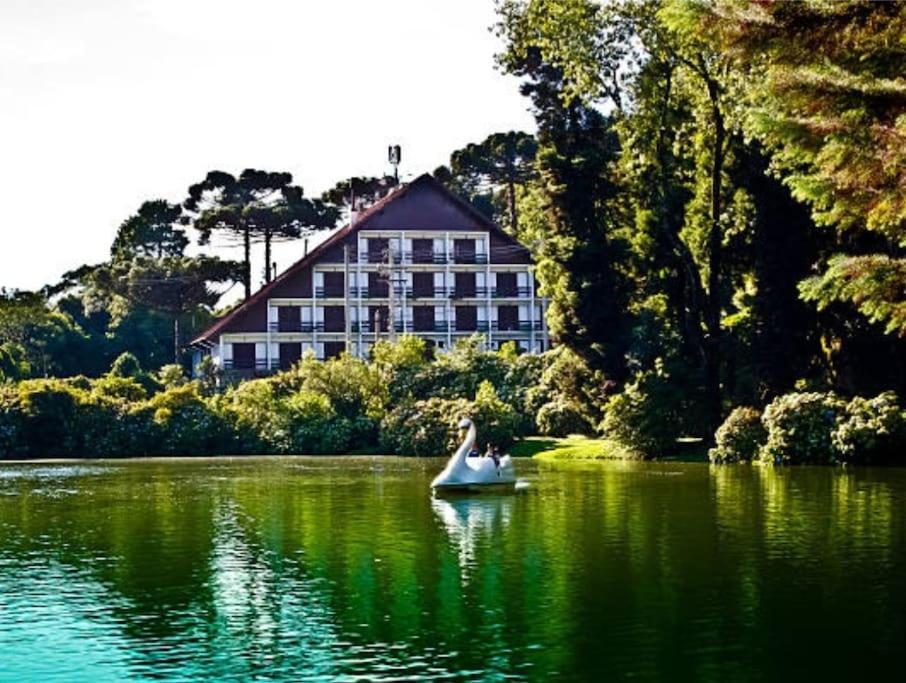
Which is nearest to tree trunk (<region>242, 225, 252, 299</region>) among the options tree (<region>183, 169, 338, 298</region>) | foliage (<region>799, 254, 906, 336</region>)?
tree (<region>183, 169, 338, 298</region>)

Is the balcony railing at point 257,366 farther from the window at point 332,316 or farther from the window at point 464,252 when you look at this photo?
the window at point 464,252

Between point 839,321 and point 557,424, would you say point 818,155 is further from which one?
point 557,424

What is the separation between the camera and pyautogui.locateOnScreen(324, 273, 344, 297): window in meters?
92.9

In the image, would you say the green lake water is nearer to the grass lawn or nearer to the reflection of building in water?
the reflection of building in water

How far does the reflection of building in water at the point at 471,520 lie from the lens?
23.6 metres

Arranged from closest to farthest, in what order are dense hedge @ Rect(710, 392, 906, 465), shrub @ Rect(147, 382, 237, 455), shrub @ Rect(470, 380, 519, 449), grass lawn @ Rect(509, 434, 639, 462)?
1. dense hedge @ Rect(710, 392, 906, 465)
2. grass lawn @ Rect(509, 434, 639, 462)
3. shrub @ Rect(470, 380, 519, 449)
4. shrub @ Rect(147, 382, 237, 455)

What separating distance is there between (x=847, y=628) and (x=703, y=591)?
113 inches

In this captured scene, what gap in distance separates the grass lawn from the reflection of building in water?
1909 cm

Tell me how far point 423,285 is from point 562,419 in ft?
122

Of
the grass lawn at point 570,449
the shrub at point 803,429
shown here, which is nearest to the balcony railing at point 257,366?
the grass lawn at point 570,449

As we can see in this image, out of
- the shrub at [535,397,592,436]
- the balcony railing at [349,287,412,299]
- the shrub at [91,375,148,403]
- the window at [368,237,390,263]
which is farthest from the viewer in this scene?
the window at [368,237,390,263]

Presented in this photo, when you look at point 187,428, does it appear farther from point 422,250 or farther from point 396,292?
point 422,250

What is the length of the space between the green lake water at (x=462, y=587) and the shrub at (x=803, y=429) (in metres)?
9.87

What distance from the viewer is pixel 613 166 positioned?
60.4m
